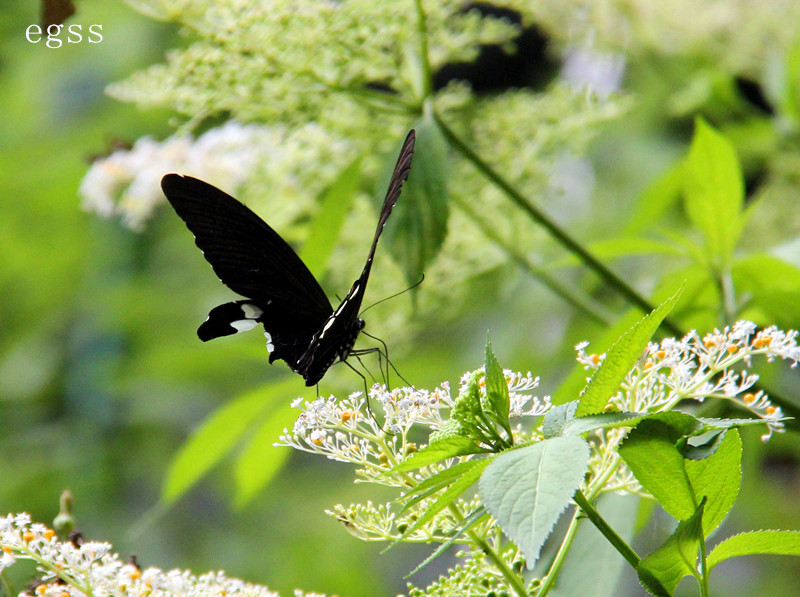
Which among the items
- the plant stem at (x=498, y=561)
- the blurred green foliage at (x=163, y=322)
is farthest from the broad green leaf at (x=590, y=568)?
the blurred green foliage at (x=163, y=322)

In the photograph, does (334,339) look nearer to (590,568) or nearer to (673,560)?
(590,568)

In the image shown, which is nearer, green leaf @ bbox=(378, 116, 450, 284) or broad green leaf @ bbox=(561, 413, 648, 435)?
broad green leaf @ bbox=(561, 413, 648, 435)

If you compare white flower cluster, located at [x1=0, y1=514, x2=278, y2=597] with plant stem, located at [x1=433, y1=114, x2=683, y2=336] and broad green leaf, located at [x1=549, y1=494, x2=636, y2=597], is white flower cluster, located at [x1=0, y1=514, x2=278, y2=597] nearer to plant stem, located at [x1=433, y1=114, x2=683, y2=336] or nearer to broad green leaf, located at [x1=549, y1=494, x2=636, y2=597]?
broad green leaf, located at [x1=549, y1=494, x2=636, y2=597]

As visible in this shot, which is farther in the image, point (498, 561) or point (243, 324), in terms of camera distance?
point (243, 324)

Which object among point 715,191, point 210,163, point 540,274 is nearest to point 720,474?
point 715,191

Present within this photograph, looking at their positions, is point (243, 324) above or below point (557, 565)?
above

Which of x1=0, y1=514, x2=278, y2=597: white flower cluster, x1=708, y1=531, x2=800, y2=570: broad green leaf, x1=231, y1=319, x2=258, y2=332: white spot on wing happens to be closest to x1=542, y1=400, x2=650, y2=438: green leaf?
x1=708, y1=531, x2=800, y2=570: broad green leaf

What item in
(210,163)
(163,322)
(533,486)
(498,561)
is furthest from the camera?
(163,322)
